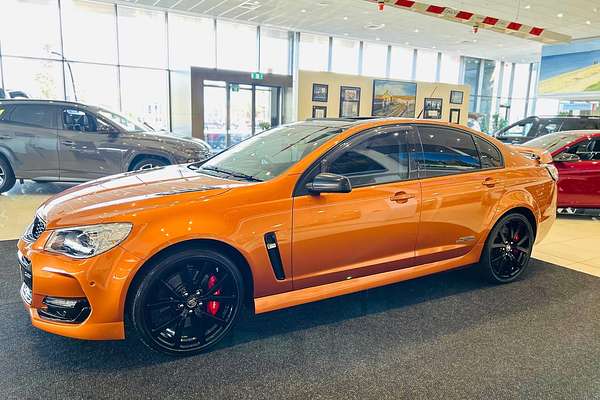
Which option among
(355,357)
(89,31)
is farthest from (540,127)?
(89,31)

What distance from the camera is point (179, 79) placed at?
1401 cm

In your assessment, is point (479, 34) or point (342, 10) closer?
point (342, 10)

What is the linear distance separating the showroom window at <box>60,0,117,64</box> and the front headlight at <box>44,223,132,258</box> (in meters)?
13.2

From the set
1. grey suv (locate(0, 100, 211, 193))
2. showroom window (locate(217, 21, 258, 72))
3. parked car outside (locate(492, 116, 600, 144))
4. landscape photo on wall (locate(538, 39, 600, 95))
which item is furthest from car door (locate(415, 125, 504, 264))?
landscape photo on wall (locate(538, 39, 600, 95))

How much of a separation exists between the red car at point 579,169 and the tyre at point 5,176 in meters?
8.12

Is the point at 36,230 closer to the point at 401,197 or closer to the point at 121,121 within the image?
the point at 401,197

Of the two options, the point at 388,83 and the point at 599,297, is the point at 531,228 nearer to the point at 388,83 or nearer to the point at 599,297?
the point at 599,297

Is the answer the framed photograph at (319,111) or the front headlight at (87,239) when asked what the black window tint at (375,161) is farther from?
the framed photograph at (319,111)

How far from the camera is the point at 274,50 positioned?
16469 mm

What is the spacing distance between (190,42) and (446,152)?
13666 mm

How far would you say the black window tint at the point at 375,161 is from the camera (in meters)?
2.70

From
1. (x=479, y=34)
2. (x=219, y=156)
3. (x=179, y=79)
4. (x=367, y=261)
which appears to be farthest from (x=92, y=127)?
(x=479, y=34)

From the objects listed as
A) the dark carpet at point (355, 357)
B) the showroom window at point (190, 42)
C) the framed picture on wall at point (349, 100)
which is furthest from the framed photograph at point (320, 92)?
the dark carpet at point (355, 357)

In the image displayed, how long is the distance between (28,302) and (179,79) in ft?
42.1
